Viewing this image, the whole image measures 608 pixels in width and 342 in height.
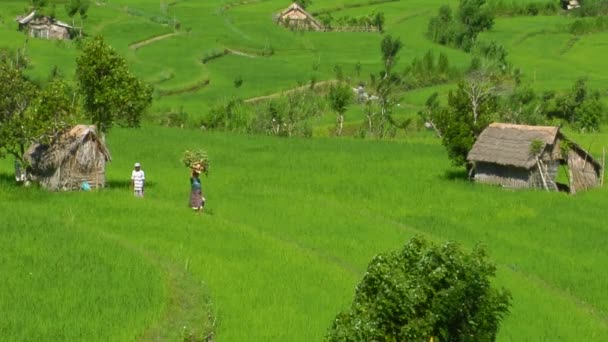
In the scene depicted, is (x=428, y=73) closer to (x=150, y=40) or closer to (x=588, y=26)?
(x=150, y=40)

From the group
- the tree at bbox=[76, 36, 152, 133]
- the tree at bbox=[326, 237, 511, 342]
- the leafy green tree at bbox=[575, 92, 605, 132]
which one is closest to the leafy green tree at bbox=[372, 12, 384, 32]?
the leafy green tree at bbox=[575, 92, 605, 132]

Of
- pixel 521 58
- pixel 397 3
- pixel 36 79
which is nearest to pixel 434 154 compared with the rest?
pixel 36 79

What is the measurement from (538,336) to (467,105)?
797 inches

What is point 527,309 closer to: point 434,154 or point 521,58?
point 434,154

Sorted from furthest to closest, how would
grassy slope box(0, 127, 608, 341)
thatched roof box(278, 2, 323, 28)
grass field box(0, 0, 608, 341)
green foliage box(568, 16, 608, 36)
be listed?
1. thatched roof box(278, 2, 323, 28)
2. green foliage box(568, 16, 608, 36)
3. grassy slope box(0, 127, 608, 341)
4. grass field box(0, 0, 608, 341)

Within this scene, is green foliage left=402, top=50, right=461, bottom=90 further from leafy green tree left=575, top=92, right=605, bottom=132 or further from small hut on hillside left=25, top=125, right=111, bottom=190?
small hut on hillside left=25, top=125, right=111, bottom=190

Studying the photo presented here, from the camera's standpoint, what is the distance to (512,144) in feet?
121

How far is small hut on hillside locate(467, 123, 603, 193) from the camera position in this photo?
119 feet

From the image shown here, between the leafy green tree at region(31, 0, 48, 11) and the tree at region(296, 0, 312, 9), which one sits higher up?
the tree at region(296, 0, 312, 9)

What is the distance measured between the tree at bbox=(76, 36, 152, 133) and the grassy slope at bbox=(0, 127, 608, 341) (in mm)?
2516

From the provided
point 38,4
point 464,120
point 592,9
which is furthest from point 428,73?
point 464,120

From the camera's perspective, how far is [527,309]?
2288 centimetres

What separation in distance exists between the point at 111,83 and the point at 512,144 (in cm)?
1469

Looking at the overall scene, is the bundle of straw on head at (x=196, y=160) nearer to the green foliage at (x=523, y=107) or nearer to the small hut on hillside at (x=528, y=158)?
the small hut on hillside at (x=528, y=158)
